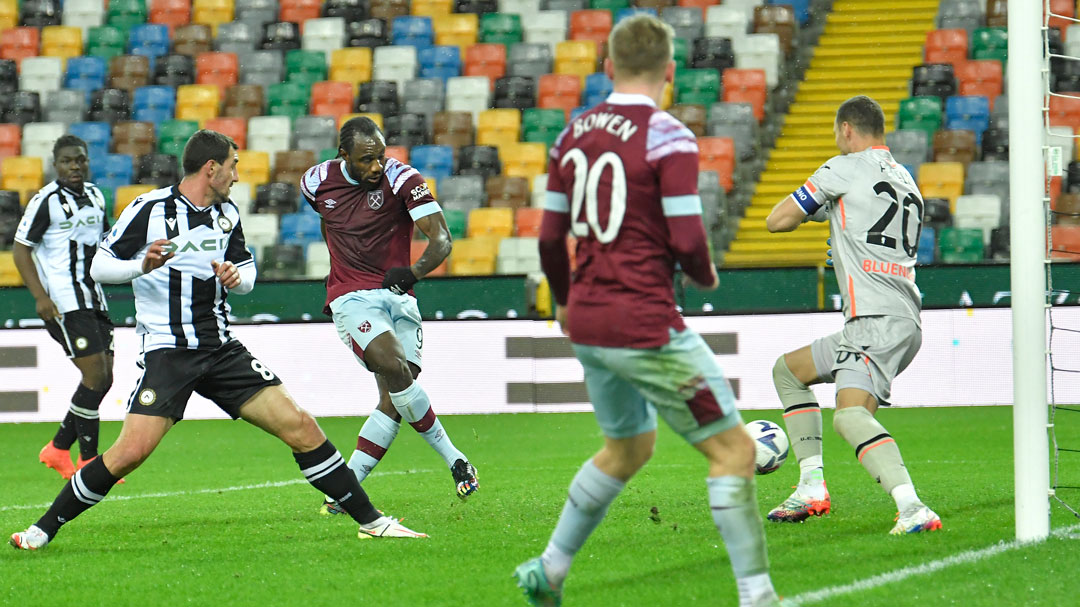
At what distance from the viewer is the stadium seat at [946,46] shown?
18344 millimetres

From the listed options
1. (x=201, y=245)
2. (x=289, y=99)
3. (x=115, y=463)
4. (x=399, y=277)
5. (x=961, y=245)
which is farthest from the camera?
(x=289, y=99)

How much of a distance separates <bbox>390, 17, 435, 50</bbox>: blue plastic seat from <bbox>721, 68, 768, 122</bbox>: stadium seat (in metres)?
4.89

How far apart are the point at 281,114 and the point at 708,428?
16.9m

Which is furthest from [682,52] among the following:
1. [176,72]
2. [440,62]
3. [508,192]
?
[176,72]

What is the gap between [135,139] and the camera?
19.6 metres

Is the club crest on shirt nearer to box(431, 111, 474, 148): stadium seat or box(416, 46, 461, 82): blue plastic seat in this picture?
box(431, 111, 474, 148): stadium seat

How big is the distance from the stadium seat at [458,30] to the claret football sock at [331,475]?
14.9m

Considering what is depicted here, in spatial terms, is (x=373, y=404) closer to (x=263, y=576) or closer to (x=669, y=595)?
(x=263, y=576)

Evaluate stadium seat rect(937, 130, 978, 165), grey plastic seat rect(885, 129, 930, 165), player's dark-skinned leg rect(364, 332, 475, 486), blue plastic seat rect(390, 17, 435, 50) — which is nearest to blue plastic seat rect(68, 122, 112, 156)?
blue plastic seat rect(390, 17, 435, 50)

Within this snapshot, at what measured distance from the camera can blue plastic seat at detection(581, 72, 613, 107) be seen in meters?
18.4

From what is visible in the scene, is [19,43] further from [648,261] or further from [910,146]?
[648,261]

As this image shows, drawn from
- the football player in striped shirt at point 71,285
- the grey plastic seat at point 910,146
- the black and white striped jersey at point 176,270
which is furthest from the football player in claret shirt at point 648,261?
the grey plastic seat at point 910,146

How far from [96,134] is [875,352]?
1619 centimetres

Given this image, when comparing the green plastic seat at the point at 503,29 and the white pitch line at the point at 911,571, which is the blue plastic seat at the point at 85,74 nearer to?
the green plastic seat at the point at 503,29
